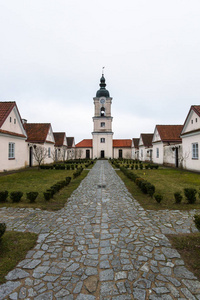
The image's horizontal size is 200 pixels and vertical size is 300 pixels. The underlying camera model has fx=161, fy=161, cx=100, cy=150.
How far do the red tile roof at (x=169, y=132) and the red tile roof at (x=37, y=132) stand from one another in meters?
16.8

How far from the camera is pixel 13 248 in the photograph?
11.2ft

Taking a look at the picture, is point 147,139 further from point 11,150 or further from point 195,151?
point 11,150

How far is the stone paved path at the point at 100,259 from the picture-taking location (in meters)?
2.38

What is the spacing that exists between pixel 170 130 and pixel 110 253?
24000mm

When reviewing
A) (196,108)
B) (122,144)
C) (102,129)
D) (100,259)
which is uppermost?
(102,129)

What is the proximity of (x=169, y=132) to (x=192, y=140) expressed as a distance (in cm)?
830

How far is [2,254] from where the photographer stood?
3205mm

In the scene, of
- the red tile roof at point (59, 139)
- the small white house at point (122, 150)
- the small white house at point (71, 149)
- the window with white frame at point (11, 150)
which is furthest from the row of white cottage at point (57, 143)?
the small white house at point (122, 150)

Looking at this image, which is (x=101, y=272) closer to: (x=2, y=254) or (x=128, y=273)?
(x=128, y=273)

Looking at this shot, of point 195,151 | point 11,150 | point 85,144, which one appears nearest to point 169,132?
point 195,151

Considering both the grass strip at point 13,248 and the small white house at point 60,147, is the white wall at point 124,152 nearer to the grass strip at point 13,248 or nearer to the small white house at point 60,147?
the small white house at point 60,147

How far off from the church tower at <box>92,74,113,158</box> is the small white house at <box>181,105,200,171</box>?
24.8 m

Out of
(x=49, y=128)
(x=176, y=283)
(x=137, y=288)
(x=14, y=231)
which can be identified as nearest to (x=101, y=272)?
(x=137, y=288)

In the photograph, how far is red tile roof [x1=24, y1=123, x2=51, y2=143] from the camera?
73.5 feet
